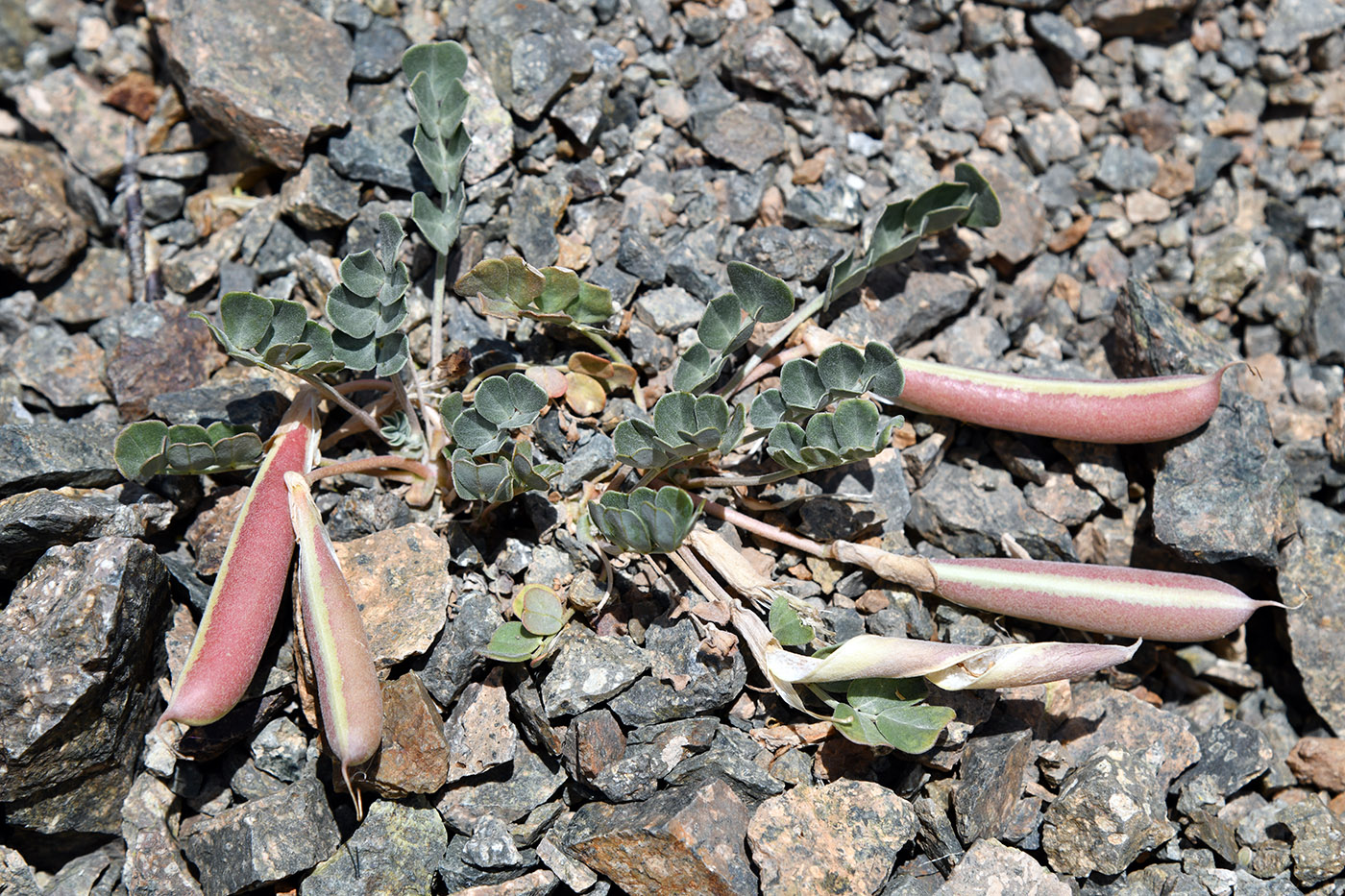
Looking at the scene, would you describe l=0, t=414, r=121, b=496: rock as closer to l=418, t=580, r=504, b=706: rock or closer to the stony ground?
the stony ground

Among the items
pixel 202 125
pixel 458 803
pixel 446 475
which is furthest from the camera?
pixel 202 125

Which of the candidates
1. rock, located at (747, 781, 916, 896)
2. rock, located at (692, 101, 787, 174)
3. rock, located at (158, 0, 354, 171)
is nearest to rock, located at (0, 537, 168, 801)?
rock, located at (158, 0, 354, 171)

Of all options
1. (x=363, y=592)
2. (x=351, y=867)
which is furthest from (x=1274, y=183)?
(x=351, y=867)

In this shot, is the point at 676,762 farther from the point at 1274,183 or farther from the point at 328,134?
the point at 1274,183

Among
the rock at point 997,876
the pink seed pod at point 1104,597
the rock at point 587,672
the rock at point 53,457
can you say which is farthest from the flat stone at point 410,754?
the pink seed pod at point 1104,597

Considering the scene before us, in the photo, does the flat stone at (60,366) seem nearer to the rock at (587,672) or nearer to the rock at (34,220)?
the rock at (34,220)

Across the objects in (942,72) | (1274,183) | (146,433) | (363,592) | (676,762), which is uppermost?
(942,72)
